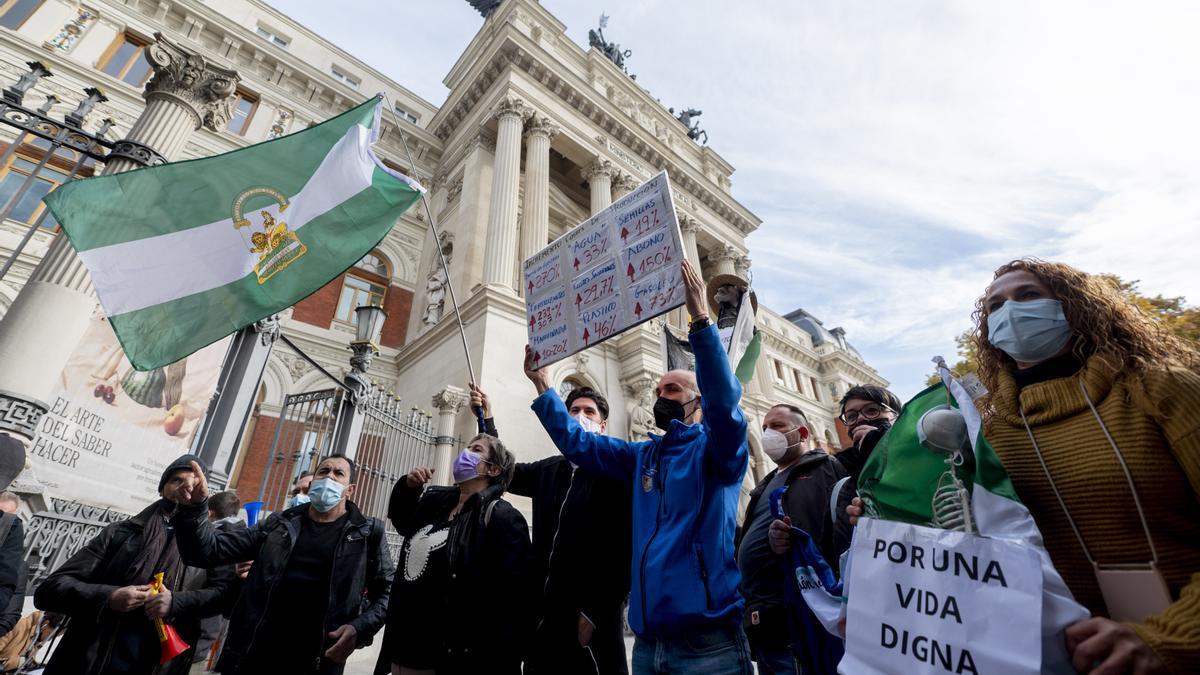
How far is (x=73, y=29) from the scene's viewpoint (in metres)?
13.0

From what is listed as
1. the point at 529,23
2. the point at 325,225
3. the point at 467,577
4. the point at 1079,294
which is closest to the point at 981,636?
the point at 1079,294

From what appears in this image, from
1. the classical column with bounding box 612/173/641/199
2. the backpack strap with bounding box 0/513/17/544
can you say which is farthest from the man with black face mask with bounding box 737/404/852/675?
the classical column with bounding box 612/173/641/199

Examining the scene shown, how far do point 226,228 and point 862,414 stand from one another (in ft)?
15.9

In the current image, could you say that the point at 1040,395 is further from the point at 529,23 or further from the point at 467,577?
the point at 529,23

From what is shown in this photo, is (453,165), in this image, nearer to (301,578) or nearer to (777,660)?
(301,578)

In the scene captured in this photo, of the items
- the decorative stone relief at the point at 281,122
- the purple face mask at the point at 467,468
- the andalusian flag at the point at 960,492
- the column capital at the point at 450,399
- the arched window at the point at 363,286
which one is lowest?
the andalusian flag at the point at 960,492

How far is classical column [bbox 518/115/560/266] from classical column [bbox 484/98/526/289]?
42 cm

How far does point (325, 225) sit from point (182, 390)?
9.45 feet

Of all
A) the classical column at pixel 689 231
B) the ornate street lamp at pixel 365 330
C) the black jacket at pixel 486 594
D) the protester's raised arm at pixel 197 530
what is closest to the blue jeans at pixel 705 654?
the black jacket at pixel 486 594

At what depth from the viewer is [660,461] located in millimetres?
2488

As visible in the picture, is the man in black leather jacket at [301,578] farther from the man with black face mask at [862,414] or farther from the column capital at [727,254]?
the column capital at [727,254]

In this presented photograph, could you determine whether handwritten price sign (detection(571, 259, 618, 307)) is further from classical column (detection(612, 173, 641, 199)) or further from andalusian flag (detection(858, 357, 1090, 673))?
classical column (detection(612, 173, 641, 199))

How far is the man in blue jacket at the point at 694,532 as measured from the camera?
1.99m

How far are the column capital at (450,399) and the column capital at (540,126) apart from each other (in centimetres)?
860
